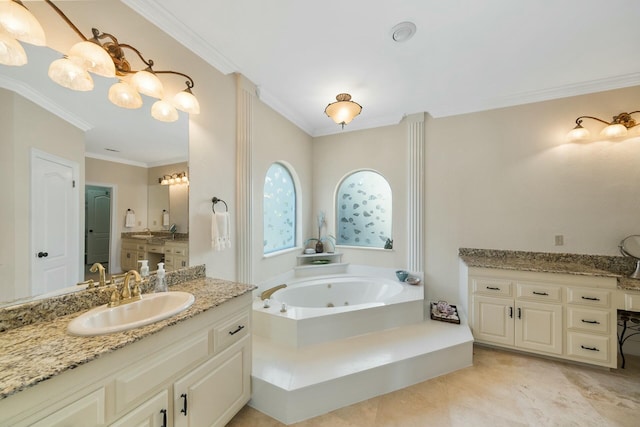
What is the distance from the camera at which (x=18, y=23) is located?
0.92 meters

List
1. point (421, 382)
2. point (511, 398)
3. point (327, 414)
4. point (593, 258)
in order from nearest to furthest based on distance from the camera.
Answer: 1. point (327, 414)
2. point (511, 398)
3. point (421, 382)
4. point (593, 258)

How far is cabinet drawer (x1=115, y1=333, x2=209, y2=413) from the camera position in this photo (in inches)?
35.9

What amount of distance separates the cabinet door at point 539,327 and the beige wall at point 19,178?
3610mm

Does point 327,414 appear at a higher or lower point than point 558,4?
lower

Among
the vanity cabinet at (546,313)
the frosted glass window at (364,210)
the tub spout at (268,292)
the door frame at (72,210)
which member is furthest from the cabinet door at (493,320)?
the door frame at (72,210)

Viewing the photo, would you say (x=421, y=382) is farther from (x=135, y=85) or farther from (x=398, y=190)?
(x=135, y=85)

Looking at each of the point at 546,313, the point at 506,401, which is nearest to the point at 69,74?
the point at 506,401

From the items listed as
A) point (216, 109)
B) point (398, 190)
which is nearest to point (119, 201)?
point (216, 109)

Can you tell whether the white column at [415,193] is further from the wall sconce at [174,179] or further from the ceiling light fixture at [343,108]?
the wall sconce at [174,179]

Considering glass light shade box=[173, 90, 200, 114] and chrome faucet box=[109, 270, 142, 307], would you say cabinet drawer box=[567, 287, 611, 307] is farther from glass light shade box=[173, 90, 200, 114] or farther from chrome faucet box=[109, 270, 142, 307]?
glass light shade box=[173, 90, 200, 114]

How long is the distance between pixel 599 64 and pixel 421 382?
3287 mm

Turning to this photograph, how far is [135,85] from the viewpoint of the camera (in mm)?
1377

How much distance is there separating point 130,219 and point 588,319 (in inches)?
150

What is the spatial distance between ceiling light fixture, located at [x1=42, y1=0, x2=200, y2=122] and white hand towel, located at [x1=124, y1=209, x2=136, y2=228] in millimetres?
675
